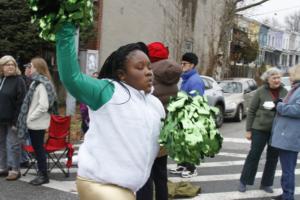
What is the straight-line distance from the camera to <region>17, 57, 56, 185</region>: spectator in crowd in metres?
7.01

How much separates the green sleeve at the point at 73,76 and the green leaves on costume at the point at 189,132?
481 mm

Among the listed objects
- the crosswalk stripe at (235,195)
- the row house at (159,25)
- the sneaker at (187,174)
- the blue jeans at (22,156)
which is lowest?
the crosswalk stripe at (235,195)

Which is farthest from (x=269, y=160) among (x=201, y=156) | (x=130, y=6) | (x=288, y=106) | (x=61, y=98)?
(x=130, y=6)

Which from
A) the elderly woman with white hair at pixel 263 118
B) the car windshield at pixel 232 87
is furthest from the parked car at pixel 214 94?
the elderly woman with white hair at pixel 263 118

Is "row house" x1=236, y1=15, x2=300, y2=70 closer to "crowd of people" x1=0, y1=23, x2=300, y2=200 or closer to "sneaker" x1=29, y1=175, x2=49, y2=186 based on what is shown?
"crowd of people" x1=0, y1=23, x2=300, y2=200

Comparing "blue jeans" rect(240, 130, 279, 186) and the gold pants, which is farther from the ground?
the gold pants

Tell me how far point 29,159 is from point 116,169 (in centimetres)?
596

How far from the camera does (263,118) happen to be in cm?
668

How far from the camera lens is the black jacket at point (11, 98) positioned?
24.1 feet

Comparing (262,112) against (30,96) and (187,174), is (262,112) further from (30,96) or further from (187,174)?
(30,96)

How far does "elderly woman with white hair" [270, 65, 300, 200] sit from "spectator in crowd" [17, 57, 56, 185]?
10.3 feet

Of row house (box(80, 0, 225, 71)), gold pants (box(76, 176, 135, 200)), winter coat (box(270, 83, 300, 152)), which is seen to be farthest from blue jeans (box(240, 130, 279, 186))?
row house (box(80, 0, 225, 71))

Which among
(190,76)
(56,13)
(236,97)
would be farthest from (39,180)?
(236,97)

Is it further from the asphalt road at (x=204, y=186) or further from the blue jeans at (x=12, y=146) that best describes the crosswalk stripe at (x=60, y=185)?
the blue jeans at (x=12, y=146)
